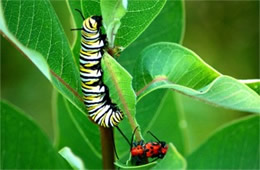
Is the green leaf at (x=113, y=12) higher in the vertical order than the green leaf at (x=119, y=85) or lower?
higher

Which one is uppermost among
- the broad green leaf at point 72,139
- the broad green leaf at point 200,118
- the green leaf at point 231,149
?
the broad green leaf at point 72,139

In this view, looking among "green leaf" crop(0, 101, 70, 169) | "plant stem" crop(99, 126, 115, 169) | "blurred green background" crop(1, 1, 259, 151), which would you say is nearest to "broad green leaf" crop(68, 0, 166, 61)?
"plant stem" crop(99, 126, 115, 169)

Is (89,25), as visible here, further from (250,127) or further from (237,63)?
(237,63)

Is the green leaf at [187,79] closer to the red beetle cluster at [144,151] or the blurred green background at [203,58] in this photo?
the red beetle cluster at [144,151]

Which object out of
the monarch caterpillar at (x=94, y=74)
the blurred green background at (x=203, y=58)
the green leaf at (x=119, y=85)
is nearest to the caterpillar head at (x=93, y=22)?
the monarch caterpillar at (x=94, y=74)

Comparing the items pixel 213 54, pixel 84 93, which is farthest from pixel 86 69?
pixel 213 54

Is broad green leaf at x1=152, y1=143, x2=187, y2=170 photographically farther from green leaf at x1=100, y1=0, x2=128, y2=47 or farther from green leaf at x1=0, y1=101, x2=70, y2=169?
green leaf at x1=0, y1=101, x2=70, y2=169
